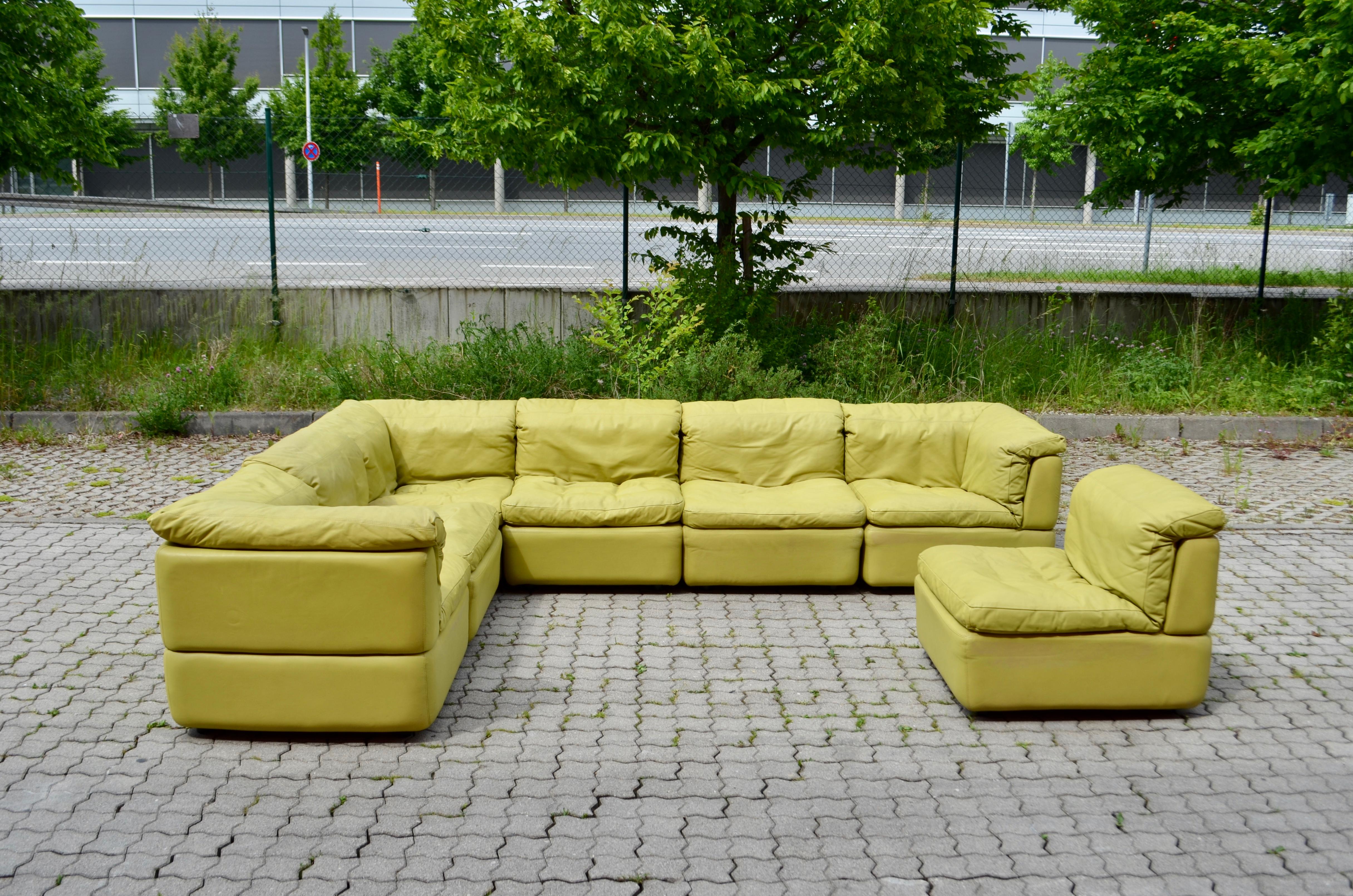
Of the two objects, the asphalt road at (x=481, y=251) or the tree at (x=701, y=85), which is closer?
the tree at (x=701, y=85)

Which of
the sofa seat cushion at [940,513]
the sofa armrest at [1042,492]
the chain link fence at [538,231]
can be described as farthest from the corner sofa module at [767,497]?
the chain link fence at [538,231]

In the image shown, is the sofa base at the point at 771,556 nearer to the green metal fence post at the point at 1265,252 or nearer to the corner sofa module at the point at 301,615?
the corner sofa module at the point at 301,615

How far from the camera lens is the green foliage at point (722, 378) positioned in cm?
929

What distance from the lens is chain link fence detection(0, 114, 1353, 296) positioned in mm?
12891

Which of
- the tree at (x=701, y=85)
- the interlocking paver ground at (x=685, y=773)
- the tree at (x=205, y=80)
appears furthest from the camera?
the tree at (x=205, y=80)

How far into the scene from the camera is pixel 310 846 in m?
3.86

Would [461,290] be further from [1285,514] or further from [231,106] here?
[231,106]

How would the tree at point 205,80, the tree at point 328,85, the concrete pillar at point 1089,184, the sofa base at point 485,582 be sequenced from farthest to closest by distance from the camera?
the tree at point 205,80 → the tree at point 328,85 → the concrete pillar at point 1089,184 → the sofa base at point 485,582

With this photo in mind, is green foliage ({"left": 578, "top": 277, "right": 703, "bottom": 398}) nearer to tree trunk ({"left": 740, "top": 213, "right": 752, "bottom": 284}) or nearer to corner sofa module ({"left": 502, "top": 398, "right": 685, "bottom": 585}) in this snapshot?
tree trunk ({"left": 740, "top": 213, "right": 752, "bottom": 284})

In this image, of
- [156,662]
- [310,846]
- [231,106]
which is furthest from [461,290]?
[231,106]

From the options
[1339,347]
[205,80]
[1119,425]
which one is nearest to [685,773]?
[1119,425]

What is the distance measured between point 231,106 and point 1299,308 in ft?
101

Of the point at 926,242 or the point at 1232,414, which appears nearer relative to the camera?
the point at 1232,414

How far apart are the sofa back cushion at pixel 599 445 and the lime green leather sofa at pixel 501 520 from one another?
0.01 meters
